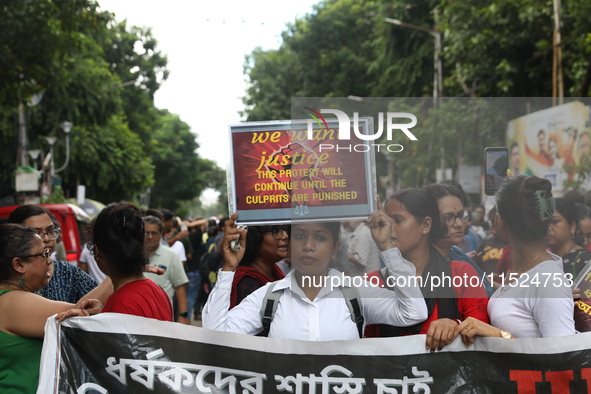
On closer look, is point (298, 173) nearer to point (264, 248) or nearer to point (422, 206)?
point (422, 206)

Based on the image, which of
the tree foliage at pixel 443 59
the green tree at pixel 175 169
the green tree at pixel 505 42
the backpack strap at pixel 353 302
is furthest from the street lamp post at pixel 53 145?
the green tree at pixel 175 169

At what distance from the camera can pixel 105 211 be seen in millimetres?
3400

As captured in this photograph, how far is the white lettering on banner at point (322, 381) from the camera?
10.0ft

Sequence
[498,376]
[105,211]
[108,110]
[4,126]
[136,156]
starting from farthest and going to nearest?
[136,156] < [108,110] < [4,126] < [105,211] < [498,376]

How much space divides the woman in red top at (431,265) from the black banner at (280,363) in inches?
7.5

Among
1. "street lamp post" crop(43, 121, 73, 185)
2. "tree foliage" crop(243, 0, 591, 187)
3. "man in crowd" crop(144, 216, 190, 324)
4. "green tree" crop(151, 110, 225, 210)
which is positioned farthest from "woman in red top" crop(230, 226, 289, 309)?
"green tree" crop(151, 110, 225, 210)

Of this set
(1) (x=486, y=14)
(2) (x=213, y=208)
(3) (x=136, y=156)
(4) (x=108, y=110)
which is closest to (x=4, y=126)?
(4) (x=108, y=110)

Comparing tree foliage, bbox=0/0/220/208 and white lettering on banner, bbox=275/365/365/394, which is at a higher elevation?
tree foliage, bbox=0/0/220/208

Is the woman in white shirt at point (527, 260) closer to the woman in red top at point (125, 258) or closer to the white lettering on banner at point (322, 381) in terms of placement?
the white lettering on banner at point (322, 381)

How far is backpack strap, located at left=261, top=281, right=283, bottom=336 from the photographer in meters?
3.29

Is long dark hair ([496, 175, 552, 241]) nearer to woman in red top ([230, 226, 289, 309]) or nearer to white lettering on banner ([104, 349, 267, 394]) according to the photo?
white lettering on banner ([104, 349, 267, 394])

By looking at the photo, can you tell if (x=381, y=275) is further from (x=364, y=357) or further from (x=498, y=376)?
(x=498, y=376)

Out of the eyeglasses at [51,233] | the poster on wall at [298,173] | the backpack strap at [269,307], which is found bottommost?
the backpack strap at [269,307]

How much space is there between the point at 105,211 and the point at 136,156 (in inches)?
1018
